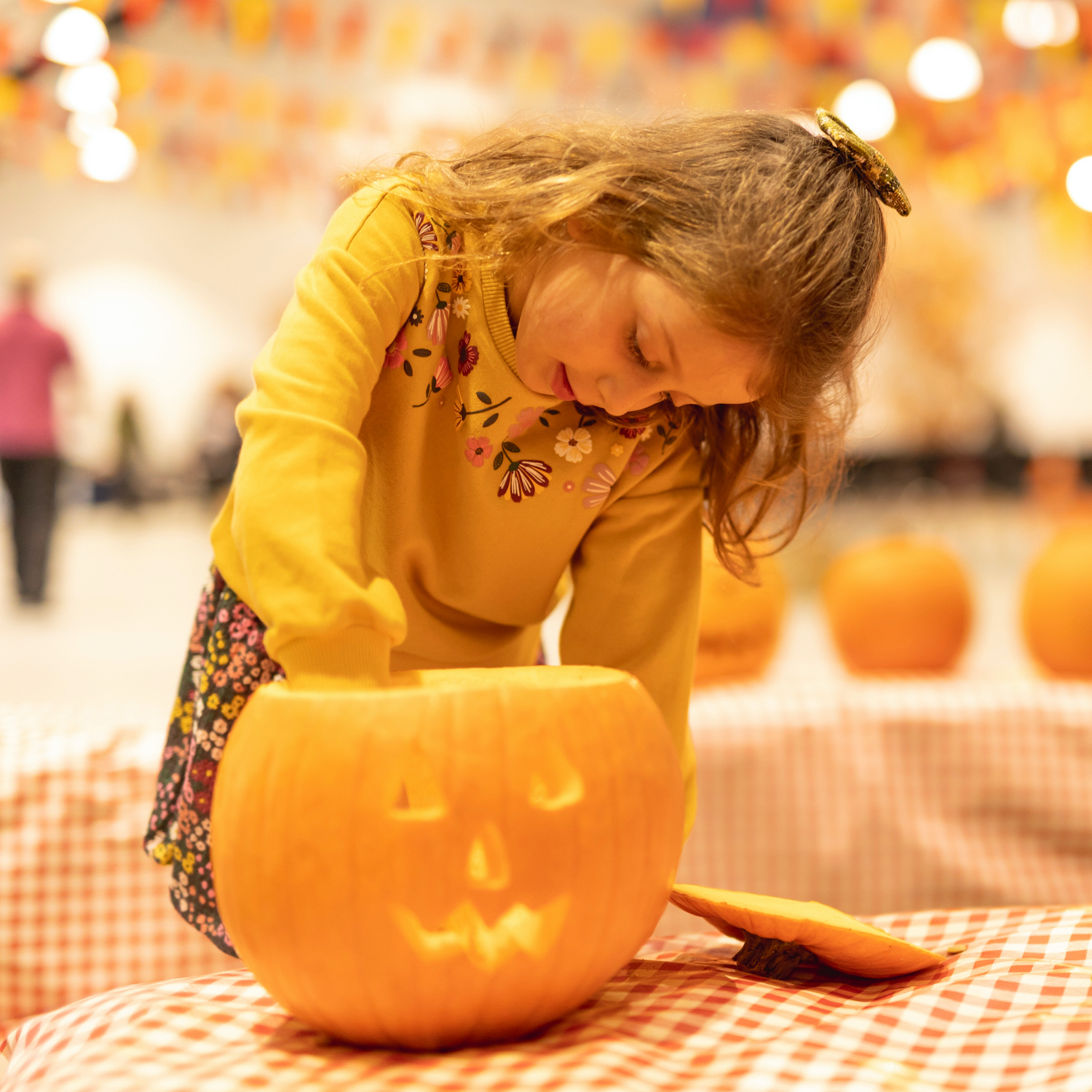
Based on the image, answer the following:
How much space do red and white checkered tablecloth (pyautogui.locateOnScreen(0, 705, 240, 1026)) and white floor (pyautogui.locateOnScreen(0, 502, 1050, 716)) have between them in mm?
574

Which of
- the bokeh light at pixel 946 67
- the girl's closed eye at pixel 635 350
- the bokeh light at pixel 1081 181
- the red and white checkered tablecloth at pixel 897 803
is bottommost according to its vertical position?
the red and white checkered tablecloth at pixel 897 803

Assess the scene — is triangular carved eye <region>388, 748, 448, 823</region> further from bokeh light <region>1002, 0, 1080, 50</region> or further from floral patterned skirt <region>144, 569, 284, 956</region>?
bokeh light <region>1002, 0, 1080, 50</region>

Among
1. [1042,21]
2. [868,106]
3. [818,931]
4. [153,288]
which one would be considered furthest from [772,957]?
[153,288]

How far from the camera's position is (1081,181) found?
4.95m

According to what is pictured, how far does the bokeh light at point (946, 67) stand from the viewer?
3.83m

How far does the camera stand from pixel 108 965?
125 centimetres

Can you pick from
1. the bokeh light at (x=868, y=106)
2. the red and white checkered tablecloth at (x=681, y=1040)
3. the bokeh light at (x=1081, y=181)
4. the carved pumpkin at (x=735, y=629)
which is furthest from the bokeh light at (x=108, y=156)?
the red and white checkered tablecloth at (x=681, y=1040)

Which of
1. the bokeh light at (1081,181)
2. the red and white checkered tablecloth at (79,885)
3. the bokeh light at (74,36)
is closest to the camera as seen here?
the red and white checkered tablecloth at (79,885)

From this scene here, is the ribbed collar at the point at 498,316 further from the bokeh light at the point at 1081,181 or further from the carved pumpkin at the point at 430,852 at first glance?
the bokeh light at the point at 1081,181

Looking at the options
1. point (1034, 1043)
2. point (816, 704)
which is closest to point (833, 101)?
point (816, 704)

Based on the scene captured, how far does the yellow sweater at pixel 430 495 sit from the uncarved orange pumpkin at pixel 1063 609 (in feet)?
3.85

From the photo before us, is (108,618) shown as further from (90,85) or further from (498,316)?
(498,316)

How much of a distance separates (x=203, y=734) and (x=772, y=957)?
1.53 feet

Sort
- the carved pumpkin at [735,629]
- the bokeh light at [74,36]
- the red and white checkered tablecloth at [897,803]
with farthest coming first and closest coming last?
the bokeh light at [74,36] → the carved pumpkin at [735,629] → the red and white checkered tablecloth at [897,803]
